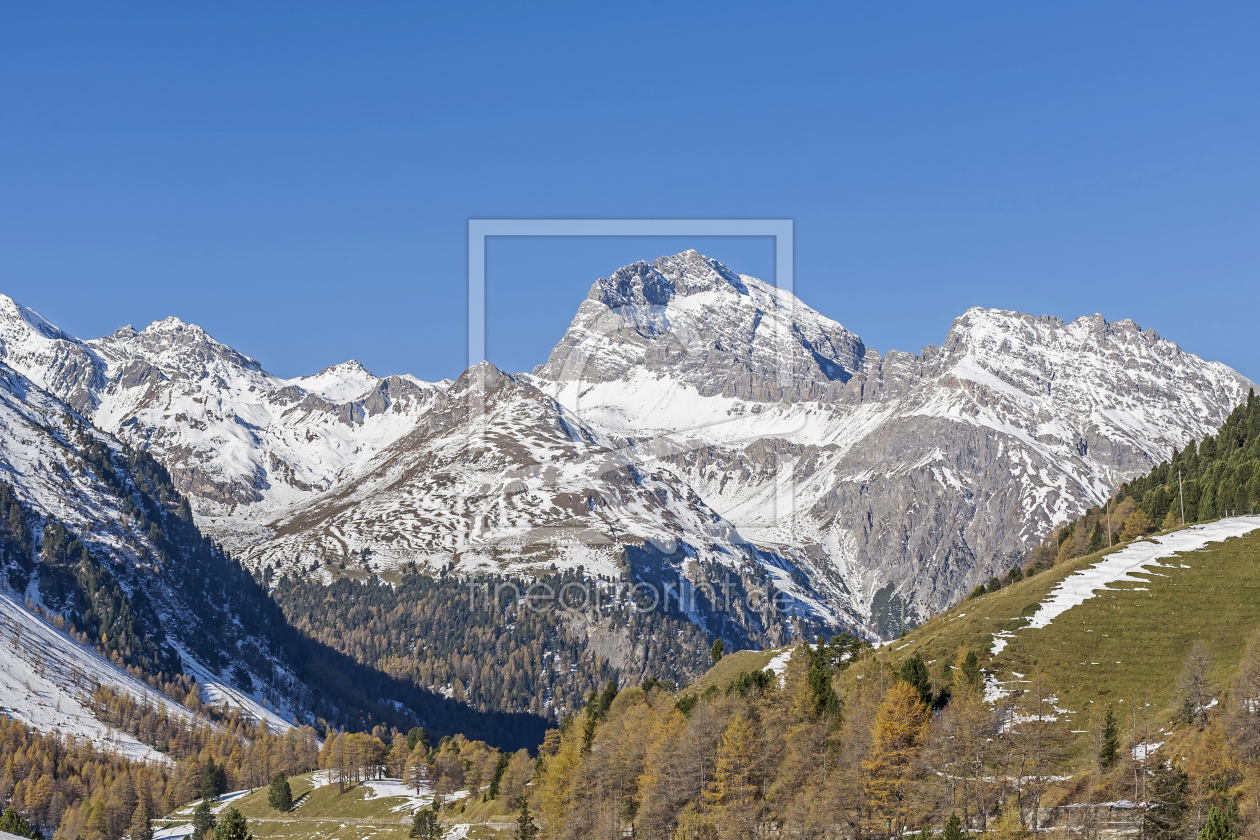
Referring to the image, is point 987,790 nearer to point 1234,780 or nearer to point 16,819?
point 1234,780

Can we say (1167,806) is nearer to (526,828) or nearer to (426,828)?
(526,828)

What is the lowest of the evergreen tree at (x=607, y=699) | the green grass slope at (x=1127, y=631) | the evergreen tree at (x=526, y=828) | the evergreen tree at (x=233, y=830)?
the evergreen tree at (x=526, y=828)

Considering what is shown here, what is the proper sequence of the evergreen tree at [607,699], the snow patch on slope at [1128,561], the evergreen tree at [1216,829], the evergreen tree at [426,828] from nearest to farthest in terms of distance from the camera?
the evergreen tree at [1216,829]
the snow patch on slope at [1128,561]
the evergreen tree at [607,699]
the evergreen tree at [426,828]

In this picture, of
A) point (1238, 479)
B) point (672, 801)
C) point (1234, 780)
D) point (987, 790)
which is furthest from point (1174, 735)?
point (1238, 479)

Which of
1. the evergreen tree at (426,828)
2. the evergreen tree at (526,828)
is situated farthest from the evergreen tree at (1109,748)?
the evergreen tree at (426,828)

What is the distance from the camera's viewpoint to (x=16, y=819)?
188m

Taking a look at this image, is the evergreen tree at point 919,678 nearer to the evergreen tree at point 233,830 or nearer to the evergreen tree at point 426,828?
the evergreen tree at point 233,830

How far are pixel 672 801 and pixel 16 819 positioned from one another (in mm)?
128817

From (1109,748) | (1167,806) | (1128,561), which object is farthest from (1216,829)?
(1128,561)

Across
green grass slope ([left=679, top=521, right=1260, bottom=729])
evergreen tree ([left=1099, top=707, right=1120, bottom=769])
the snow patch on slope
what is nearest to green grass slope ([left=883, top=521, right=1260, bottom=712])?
green grass slope ([left=679, top=521, right=1260, bottom=729])

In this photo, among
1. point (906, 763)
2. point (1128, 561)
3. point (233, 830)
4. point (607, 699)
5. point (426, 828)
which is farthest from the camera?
point (426, 828)

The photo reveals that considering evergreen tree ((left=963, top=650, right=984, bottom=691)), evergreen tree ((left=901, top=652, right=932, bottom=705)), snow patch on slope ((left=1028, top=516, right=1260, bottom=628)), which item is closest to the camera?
evergreen tree ((left=963, top=650, right=984, bottom=691))

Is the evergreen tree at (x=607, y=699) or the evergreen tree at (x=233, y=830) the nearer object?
the evergreen tree at (x=233, y=830)

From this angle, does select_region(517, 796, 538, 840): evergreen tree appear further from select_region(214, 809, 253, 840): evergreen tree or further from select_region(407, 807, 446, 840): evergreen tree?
select_region(407, 807, 446, 840): evergreen tree
